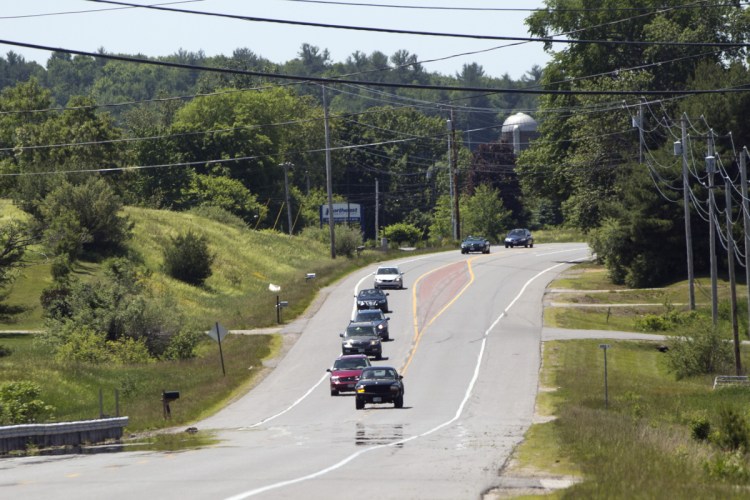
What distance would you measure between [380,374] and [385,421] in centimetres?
544

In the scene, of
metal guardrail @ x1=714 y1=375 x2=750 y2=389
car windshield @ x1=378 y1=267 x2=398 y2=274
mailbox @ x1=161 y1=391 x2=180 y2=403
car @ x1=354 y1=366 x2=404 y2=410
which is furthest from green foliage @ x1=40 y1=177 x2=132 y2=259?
metal guardrail @ x1=714 y1=375 x2=750 y2=389

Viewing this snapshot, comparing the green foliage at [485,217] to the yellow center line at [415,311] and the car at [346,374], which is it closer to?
the yellow center line at [415,311]

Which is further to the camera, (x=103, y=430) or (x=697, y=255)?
(x=697, y=255)

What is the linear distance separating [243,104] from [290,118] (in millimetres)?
14452

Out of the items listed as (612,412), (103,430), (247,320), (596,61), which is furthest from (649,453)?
(596,61)

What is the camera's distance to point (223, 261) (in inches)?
3597

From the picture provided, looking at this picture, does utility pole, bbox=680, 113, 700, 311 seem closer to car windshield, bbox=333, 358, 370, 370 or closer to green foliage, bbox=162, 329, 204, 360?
car windshield, bbox=333, 358, 370, 370

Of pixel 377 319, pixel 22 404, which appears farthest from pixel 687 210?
pixel 22 404

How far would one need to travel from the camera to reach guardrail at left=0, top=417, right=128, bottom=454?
95.2 ft

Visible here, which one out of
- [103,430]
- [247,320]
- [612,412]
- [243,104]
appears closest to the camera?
[103,430]

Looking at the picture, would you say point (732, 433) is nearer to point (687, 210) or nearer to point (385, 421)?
point (385, 421)

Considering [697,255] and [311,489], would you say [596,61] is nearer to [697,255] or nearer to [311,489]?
[697,255]

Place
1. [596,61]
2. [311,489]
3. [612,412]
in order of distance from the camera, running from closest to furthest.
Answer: [311,489] < [612,412] < [596,61]

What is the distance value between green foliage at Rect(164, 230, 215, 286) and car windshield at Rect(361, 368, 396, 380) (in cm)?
4342
